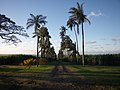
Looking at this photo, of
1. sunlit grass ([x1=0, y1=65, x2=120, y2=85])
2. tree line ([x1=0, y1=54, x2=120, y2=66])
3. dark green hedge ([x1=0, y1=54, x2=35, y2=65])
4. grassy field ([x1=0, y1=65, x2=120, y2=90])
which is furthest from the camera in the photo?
dark green hedge ([x1=0, y1=54, x2=35, y2=65])

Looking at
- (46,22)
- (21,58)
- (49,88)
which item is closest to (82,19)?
(46,22)

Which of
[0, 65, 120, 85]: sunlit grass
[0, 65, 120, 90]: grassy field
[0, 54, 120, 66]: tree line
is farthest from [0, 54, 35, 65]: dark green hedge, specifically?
[0, 65, 120, 90]: grassy field

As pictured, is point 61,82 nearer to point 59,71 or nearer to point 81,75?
point 81,75

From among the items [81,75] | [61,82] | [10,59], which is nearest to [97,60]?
[10,59]

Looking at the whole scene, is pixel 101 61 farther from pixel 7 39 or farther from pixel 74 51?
pixel 7 39

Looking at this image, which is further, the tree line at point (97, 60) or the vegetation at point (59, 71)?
the tree line at point (97, 60)

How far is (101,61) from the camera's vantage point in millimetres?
60531

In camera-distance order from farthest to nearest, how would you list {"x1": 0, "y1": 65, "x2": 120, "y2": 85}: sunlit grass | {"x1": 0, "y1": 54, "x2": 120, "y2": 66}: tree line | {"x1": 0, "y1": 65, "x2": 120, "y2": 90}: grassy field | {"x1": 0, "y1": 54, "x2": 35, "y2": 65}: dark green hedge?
{"x1": 0, "y1": 54, "x2": 35, "y2": 65}: dark green hedge < {"x1": 0, "y1": 54, "x2": 120, "y2": 66}: tree line < {"x1": 0, "y1": 65, "x2": 120, "y2": 85}: sunlit grass < {"x1": 0, "y1": 65, "x2": 120, "y2": 90}: grassy field

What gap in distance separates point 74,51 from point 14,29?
48.4 metres

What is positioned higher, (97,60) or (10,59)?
(10,59)

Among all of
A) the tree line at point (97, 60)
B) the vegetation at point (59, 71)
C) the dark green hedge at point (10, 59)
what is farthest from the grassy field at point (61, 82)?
the dark green hedge at point (10, 59)

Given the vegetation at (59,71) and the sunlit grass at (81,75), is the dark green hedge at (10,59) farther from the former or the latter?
the sunlit grass at (81,75)

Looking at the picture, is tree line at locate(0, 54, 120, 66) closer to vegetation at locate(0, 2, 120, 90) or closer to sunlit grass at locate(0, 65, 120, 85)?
vegetation at locate(0, 2, 120, 90)

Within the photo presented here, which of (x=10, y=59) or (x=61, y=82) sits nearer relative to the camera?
(x=61, y=82)
